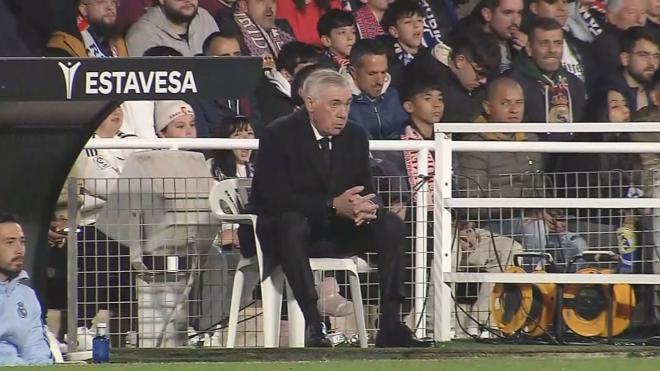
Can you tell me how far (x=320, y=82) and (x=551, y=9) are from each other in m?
3.33

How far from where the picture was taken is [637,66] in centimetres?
1279

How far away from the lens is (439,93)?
1202cm

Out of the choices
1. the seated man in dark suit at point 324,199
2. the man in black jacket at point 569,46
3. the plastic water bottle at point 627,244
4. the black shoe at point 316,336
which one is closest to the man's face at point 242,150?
the seated man in dark suit at point 324,199

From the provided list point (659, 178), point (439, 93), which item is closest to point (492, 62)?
point (439, 93)

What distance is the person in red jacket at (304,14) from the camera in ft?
39.5

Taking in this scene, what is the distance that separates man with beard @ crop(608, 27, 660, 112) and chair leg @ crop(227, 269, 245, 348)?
3758 mm

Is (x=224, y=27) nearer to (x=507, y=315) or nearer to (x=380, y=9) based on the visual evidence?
(x=380, y=9)

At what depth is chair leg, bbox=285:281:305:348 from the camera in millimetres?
9938

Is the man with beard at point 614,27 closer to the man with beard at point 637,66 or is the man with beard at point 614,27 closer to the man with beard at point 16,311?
the man with beard at point 637,66

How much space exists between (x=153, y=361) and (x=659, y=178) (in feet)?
10.7

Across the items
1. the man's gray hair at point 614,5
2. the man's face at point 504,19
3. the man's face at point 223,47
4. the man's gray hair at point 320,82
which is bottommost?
the man's gray hair at point 320,82

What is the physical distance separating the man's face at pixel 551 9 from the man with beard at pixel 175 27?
8.14 feet

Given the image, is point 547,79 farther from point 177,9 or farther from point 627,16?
point 177,9

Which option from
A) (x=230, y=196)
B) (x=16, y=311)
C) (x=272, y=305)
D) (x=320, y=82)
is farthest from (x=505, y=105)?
(x=16, y=311)
